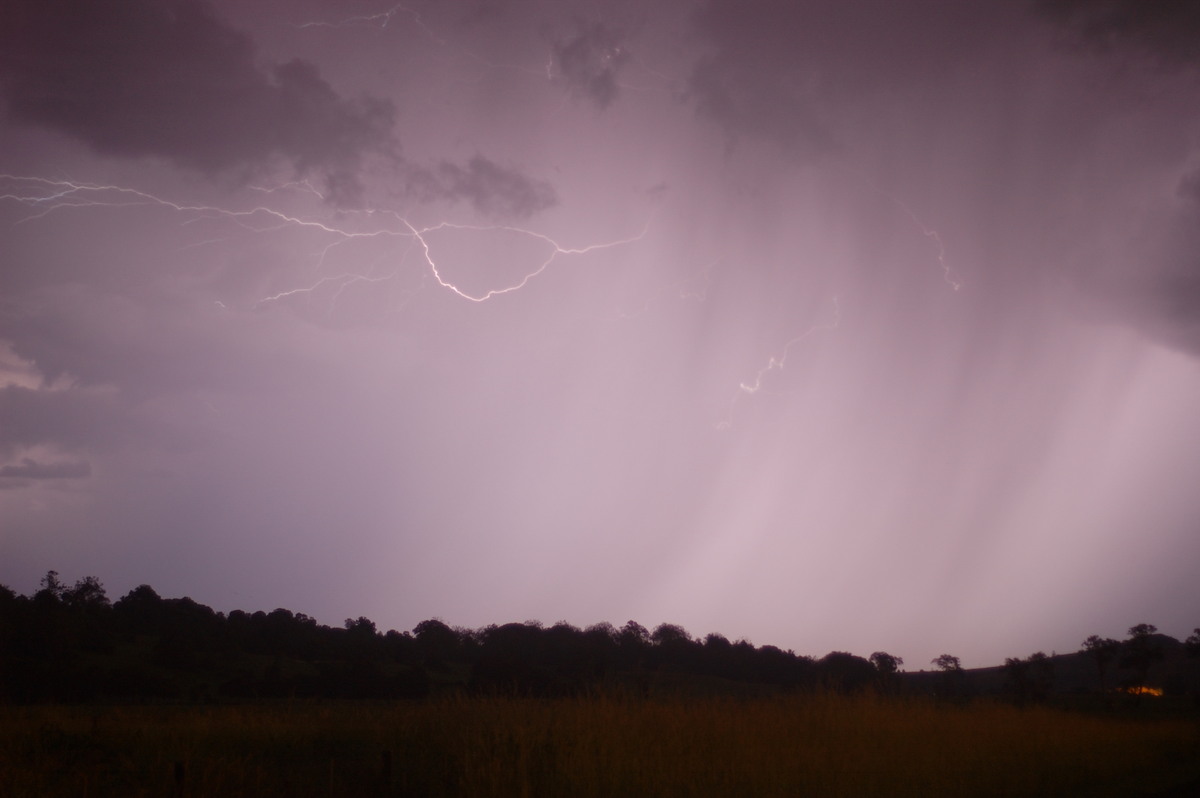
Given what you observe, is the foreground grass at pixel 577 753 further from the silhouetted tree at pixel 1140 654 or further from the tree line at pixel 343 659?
the silhouetted tree at pixel 1140 654

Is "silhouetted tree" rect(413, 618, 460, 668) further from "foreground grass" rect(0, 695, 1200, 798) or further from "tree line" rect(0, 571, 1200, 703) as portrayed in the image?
"foreground grass" rect(0, 695, 1200, 798)

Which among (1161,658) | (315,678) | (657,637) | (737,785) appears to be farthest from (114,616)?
(1161,658)

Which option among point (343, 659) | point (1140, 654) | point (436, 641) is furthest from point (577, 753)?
point (1140, 654)

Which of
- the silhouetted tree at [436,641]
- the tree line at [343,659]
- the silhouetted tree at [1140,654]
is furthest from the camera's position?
the silhouetted tree at [1140,654]

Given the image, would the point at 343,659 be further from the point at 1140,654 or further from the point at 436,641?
the point at 1140,654

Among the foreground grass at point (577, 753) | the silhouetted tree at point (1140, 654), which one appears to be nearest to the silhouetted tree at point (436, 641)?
the foreground grass at point (577, 753)

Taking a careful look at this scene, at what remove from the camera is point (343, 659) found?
3997 cm

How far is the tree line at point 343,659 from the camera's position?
2819cm

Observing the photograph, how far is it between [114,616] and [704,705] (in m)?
49.0

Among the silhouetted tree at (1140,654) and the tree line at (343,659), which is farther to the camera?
the silhouetted tree at (1140,654)

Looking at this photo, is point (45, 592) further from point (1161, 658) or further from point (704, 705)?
point (1161, 658)

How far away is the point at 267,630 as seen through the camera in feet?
164

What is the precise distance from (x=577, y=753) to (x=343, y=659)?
112 feet

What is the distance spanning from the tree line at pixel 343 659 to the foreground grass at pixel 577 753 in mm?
1875
